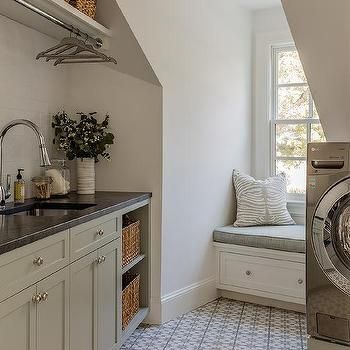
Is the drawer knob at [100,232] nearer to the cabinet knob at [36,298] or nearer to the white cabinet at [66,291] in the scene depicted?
the white cabinet at [66,291]

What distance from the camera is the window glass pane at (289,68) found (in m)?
4.25

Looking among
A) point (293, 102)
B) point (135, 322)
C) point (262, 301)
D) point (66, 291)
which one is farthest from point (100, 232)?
point (293, 102)

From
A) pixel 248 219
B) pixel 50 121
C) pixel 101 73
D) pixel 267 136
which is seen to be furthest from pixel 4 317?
pixel 267 136

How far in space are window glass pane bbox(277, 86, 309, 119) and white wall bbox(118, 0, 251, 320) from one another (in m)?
0.38

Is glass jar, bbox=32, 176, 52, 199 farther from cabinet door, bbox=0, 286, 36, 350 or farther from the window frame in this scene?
the window frame

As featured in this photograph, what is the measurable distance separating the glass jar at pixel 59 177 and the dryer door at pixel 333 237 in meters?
1.55

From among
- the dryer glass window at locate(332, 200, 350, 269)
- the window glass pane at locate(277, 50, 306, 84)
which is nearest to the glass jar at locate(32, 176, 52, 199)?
the dryer glass window at locate(332, 200, 350, 269)

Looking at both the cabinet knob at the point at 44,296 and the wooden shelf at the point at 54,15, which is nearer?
the cabinet knob at the point at 44,296

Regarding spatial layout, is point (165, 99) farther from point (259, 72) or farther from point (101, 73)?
point (259, 72)

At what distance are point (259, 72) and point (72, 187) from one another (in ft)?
7.03

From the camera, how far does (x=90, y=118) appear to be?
321 centimetres

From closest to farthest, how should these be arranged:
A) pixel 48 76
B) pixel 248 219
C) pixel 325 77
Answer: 1. pixel 325 77
2. pixel 48 76
3. pixel 248 219

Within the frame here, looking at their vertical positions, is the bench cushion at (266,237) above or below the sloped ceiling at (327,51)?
below

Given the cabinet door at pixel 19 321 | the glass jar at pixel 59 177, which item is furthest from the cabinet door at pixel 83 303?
the glass jar at pixel 59 177
